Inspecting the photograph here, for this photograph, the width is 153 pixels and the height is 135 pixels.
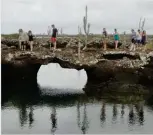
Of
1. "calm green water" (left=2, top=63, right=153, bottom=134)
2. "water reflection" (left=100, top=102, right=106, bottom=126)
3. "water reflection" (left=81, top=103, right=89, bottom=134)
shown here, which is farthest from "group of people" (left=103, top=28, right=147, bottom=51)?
"water reflection" (left=81, top=103, right=89, bottom=134)

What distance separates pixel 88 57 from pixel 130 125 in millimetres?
13745

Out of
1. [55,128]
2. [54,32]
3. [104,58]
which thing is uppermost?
[54,32]

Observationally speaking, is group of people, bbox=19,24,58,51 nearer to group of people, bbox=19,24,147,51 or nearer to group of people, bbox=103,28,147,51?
group of people, bbox=19,24,147,51

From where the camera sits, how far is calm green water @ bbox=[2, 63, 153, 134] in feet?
87.0

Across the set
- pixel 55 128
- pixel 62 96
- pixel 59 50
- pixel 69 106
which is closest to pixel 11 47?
pixel 59 50

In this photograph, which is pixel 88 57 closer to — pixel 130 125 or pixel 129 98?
pixel 129 98

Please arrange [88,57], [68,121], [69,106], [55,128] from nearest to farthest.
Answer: [55,128]
[68,121]
[69,106]
[88,57]

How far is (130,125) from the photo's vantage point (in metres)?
27.6

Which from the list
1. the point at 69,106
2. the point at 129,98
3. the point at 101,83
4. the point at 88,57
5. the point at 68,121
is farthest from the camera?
the point at 101,83

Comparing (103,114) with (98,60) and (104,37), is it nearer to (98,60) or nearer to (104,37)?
(98,60)

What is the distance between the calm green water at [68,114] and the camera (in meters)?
26.5

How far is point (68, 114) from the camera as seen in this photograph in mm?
31203

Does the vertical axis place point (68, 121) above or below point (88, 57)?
below

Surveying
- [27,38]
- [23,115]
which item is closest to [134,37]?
[27,38]
